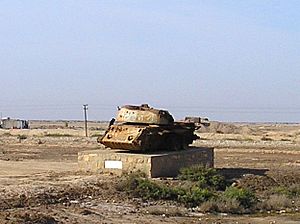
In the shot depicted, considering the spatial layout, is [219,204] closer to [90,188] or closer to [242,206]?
[242,206]

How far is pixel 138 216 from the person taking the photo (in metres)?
20.5

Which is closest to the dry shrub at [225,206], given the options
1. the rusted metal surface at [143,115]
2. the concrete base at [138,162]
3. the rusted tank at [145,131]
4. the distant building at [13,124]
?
the concrete base at [138,162]

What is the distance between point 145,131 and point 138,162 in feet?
4.77

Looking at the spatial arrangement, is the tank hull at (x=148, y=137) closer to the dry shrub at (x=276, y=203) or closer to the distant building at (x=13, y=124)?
the dry shrub at (x=276, y=203)

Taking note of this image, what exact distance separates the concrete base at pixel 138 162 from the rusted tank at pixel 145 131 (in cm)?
44

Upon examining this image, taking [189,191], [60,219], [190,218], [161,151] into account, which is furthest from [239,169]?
[60,219]

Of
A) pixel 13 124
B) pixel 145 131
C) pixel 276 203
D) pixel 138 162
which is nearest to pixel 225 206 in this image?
pixel 276 203

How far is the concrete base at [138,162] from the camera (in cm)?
2702

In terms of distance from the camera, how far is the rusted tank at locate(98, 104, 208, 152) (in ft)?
91.9

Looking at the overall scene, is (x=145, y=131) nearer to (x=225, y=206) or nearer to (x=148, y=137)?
(x=148, y=137)

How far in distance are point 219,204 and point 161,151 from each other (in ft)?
22.6

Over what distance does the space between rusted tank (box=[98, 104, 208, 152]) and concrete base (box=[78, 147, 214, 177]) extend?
0.44 meters

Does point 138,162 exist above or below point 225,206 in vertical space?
above

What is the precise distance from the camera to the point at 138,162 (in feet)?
89.0
